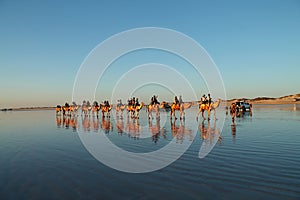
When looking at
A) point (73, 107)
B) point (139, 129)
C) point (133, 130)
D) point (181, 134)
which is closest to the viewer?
point (181, 134)

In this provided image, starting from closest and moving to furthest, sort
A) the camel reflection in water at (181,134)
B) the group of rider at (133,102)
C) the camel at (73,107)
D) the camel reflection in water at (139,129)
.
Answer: the camel reflection in water at (181,134) < the camel reflection in water at (139,129) < the group of rider at (133,102) < the camel at (73,107)

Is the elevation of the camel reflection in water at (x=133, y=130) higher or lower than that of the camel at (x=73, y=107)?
lower

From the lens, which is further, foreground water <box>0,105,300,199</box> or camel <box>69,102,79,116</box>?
camel <box>69,102,79,116</box>

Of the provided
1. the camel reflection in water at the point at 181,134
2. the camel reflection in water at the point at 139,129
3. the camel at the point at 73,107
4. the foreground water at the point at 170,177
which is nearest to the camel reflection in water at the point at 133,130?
the camel reflection in water at the point at 139,129

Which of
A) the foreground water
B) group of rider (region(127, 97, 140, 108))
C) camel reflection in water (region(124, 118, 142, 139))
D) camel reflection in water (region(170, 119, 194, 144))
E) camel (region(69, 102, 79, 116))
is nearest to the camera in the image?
the foreground water

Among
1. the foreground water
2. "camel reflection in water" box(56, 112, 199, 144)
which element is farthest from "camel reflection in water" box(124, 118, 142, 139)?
the foreground water

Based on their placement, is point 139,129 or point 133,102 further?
point 133,102

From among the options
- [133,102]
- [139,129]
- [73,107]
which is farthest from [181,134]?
[73,107]

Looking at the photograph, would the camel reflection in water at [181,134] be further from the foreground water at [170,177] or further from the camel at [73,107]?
the camel at [73,107]

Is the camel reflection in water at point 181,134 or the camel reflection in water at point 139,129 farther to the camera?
the camel reflection in water at point 139,129

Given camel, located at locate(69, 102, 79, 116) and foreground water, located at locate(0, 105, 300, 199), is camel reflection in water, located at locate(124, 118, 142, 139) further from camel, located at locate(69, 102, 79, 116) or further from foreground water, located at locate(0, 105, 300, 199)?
camel, located at locate(69, 102, 79, 116)

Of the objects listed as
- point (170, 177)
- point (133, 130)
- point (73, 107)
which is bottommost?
point (170, 177)

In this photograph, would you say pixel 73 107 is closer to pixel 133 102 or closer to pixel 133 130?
pixel 133 102

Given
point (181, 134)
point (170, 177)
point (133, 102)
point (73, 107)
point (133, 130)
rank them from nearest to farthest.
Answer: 1. point (170, 177)
2. point (181, 134)
3. point (133, 130)
4. point (133, 102)
5. point (73, 107)
